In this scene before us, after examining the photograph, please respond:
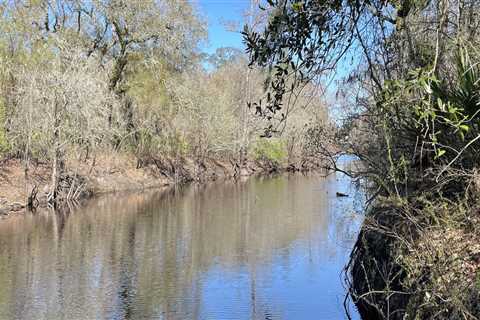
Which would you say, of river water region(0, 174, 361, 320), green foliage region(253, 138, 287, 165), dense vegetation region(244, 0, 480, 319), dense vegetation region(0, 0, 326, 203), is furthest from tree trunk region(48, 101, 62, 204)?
green foliage region(253, 138, 287, 165)

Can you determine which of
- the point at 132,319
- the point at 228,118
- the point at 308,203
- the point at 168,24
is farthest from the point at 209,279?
the point at 228,118

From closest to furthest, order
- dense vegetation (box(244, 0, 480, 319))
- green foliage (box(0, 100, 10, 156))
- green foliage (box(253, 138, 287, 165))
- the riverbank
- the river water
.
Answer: dense vegetation (box(244, 0, 480, 319)) → the river water → green foliage (box(0, 100, 10, 156)) → the riverbank → green foliage (box(253, 138, 287, 165))

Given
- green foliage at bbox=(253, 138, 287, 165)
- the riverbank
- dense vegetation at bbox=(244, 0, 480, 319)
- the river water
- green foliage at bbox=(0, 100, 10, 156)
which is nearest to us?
dense vegetation at bbox=(244, 0, 480, 319)

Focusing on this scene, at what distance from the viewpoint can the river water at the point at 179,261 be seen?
970 centimetres

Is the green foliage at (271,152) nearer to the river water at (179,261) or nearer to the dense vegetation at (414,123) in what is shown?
the river water at (179,261)

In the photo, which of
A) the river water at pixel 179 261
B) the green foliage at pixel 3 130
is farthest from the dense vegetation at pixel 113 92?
the river water at pixel 179 261

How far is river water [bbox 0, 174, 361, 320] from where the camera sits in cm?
970

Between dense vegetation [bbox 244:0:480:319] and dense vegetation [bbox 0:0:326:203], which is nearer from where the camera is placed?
dense vegetation [bbox 244:0:480:319]

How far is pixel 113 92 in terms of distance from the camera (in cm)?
2559

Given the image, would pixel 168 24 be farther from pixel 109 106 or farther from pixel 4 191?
pixel 4 191

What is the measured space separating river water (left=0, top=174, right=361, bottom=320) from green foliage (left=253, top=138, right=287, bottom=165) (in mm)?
19982

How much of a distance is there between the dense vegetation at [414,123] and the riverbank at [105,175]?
482cm

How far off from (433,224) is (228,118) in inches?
1208

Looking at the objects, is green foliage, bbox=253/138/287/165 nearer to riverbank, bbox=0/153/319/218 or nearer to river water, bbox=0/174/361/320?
riverbank, bbox=0/153/319/218
